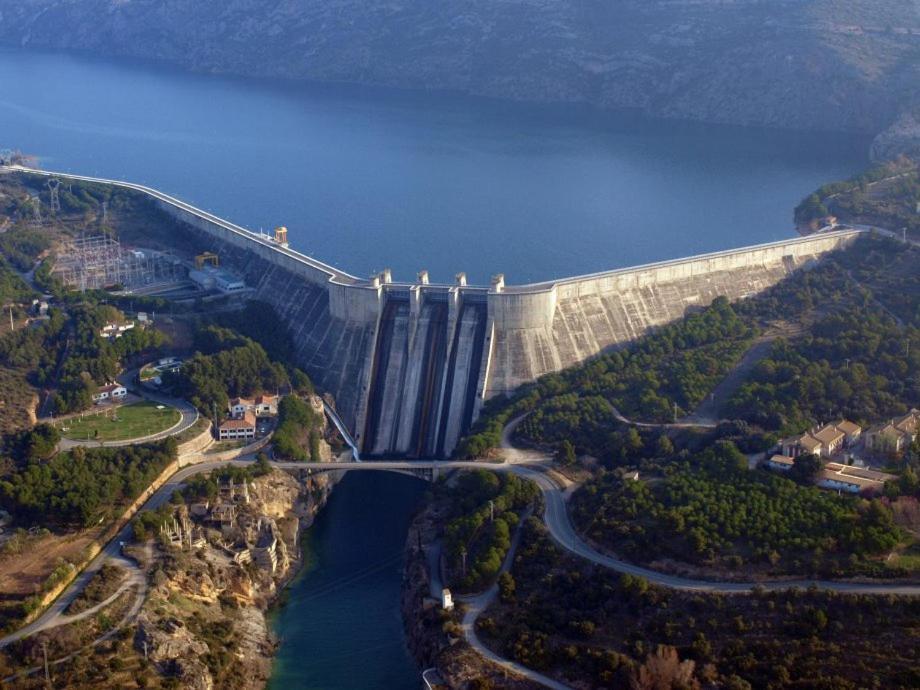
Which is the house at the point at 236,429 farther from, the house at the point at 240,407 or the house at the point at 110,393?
the house at the point at 110,393

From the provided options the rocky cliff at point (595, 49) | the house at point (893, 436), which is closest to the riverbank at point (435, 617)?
the house at point (893, 436)

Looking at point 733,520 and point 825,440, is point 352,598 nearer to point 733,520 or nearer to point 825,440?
point 733,520

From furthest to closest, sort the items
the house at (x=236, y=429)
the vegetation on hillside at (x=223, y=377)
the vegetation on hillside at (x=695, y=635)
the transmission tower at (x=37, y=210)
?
the transmission tower at (x=37, y=210) < the vegetation on hillside at (x=223, y=377) < the house at (x=236, y=429) < the vegetation on hillside at (x=695, y=635)

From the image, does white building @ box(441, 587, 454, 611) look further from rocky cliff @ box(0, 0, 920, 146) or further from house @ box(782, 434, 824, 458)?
rocky cliff @ box(0, 0, 920, 146)

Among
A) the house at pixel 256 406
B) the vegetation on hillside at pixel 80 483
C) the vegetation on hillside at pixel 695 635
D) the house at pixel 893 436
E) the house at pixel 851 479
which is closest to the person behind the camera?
the vegetation on hillside at pixel 695 635

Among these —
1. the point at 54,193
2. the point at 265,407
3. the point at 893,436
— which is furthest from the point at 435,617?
the point at 54,193

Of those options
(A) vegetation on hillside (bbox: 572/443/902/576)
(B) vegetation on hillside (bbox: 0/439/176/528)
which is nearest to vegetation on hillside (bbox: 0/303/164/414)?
(B) vegetation on hillside (bbox: 0/439/176/528)

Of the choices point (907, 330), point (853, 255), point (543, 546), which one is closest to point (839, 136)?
point (853, 255)
